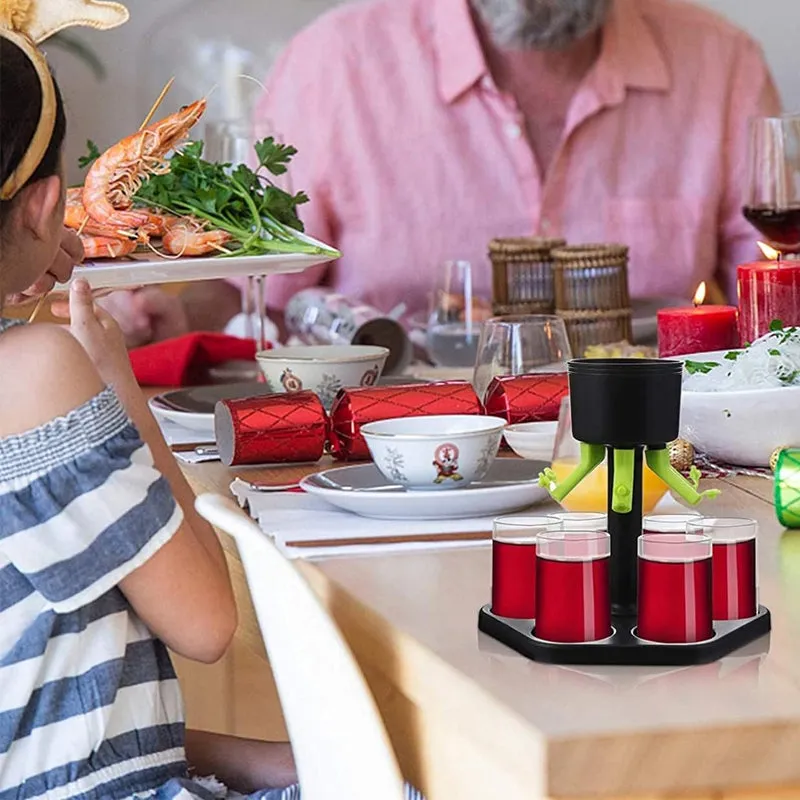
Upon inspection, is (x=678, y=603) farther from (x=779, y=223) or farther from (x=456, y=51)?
(x=456, y=51)

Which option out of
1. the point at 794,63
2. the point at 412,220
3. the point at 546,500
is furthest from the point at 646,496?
the point at 794,63

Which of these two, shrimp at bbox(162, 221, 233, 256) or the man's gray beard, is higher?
the man's gray beard

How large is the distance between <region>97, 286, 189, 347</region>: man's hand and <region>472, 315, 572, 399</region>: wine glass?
4.03 feet

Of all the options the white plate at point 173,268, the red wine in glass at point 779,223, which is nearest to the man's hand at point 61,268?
the white plate at point 173,268

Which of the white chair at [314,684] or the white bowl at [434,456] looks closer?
the white chair at [314,684]

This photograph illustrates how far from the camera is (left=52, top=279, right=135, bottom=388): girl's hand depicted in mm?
1210

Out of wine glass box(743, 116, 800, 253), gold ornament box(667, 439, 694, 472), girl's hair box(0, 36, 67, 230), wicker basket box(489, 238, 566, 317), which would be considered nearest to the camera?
girl's hair box(0, 36, 67, 230)

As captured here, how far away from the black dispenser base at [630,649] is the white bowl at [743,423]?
51 cm

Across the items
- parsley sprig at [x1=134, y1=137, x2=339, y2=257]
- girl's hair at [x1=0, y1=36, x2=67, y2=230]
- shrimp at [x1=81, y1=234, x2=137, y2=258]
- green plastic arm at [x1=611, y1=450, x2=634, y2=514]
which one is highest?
girl's hair at [x1=0, y1=36, x2=67, y2=230]

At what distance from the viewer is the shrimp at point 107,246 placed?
58.2 inches

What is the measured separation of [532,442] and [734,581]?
0.52m

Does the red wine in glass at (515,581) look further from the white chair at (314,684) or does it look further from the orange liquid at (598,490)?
the orange liquid at (598,490)

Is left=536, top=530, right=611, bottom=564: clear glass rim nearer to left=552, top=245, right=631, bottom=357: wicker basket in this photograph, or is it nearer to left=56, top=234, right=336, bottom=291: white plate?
left=56, top=234, right=336, bottom=291: white plate

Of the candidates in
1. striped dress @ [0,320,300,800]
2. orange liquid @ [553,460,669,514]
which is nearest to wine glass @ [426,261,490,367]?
orange liquid @ [553,460,669,514]
